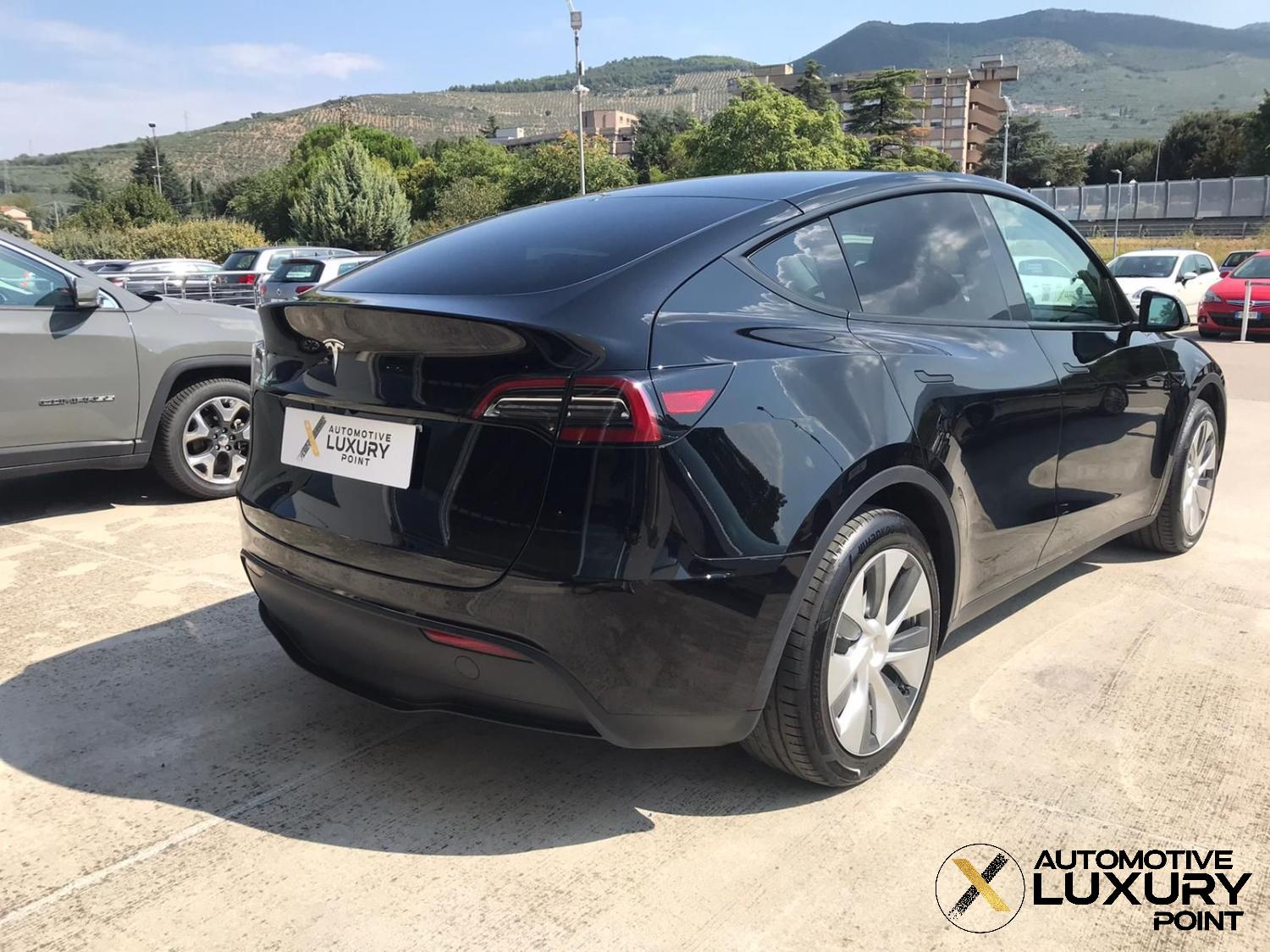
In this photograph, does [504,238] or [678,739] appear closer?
[678,739]

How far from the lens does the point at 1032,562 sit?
346 cm

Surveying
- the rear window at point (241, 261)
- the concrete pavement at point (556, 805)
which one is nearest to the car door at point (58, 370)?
the concrete pavement at point (556, 805)

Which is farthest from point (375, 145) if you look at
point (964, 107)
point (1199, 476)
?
point (1199, 476)

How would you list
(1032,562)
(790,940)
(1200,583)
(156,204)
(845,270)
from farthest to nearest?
(156,204) → (1200,583) → (1032,562) → (845,270) → (790,940)

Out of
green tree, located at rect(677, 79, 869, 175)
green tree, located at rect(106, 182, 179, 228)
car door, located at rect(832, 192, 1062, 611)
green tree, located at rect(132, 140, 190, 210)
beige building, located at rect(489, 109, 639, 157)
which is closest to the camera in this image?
car door, located at rect(832, 192, 1062, 611)

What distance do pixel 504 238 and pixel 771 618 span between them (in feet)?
4.38

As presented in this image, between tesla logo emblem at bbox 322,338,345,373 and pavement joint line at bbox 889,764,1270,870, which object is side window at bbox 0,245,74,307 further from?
pavement joint line at bbox 889,764,1270,870

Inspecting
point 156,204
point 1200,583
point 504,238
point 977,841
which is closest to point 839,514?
point 977,841

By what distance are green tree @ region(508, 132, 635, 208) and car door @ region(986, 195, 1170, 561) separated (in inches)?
2359

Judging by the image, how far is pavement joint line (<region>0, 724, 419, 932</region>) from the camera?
2.22 m

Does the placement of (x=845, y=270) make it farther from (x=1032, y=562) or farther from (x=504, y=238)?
(x=1032, y=562)

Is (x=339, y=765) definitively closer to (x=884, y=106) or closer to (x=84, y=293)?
(x=84, y=293)

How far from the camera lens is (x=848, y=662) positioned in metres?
2.56

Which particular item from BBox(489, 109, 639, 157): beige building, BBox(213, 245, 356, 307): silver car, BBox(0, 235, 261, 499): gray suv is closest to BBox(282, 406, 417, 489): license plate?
BBox(0, 235, 261, 499): gray suv
